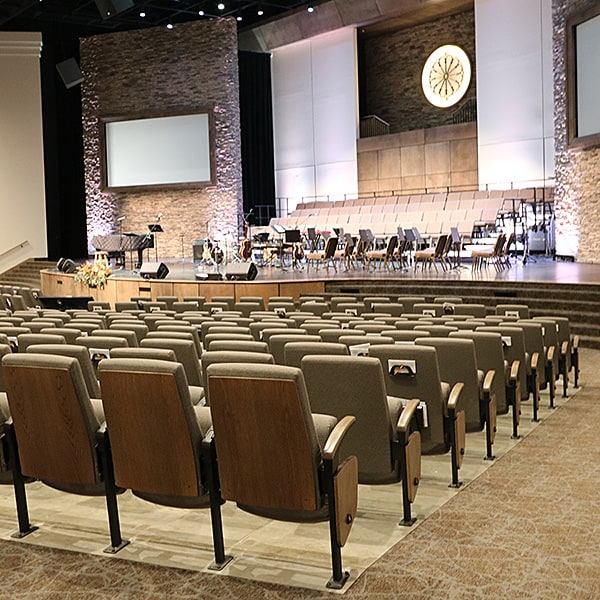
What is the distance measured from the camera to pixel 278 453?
8.95ft

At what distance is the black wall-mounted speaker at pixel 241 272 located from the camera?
12.4 m

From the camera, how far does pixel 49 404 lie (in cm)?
310

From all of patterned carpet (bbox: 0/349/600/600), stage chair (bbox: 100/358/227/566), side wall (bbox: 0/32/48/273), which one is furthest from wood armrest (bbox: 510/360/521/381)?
side wall (bbox: 0/32/48/273)

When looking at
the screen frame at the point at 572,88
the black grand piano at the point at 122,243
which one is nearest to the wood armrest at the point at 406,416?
the screen frame at the point at 572,88

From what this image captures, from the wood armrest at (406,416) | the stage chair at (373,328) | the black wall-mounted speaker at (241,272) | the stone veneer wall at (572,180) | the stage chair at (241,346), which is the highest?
the stone veneer wall at (572,180)

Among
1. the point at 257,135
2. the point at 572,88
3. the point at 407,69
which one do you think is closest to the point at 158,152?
the point at 257,135

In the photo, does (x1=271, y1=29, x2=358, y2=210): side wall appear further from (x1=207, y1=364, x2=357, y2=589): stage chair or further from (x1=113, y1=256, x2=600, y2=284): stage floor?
(x1=207, y1=364, x2=357, y2=589): stage chair

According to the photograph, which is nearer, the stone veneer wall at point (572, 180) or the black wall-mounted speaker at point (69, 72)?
the stone veneer wall at point (572, 180)

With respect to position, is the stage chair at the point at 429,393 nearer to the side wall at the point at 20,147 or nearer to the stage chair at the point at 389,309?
the stage chair at the point at 389,309

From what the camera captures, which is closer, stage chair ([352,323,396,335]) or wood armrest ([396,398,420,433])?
wood armrest ([396,398,420,433])

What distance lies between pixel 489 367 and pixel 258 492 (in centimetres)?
231

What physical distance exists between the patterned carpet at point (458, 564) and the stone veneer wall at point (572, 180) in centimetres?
1177

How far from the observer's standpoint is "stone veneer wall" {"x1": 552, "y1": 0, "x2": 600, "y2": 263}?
1445 cm

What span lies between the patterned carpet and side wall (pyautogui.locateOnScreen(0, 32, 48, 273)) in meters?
20.2
